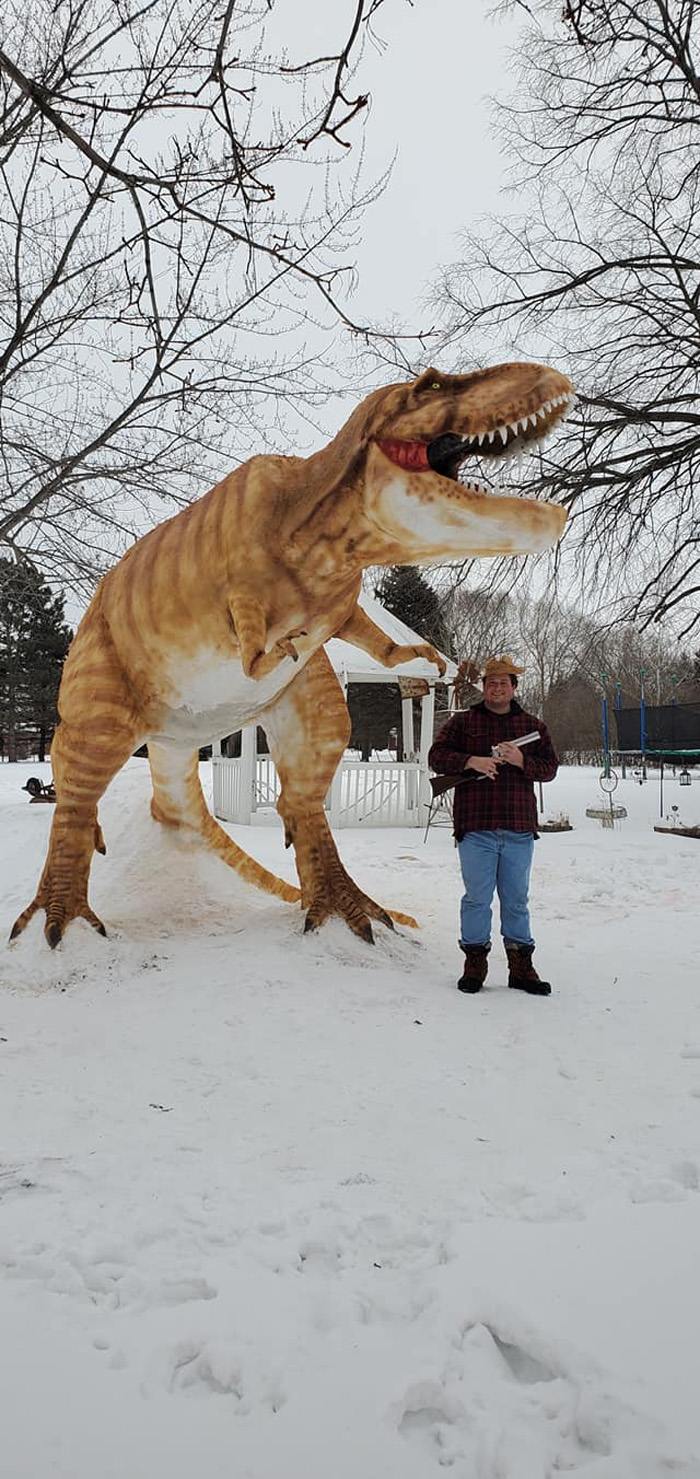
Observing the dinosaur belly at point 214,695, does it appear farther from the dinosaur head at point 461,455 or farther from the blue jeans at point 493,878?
the blue jeans at point 493,878

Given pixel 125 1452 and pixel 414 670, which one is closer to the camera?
pixel 125 1452

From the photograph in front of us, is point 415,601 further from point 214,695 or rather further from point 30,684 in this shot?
point 30,684

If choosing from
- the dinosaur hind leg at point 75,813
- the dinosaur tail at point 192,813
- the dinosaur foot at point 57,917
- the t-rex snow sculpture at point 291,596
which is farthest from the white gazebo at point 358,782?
the dinosaur foot at point 57,917

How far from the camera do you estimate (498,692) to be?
371 cm

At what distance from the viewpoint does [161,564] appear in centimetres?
364

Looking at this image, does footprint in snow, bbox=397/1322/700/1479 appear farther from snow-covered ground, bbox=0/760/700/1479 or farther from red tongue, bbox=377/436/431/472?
red tongue, bbox=377/436/431/472

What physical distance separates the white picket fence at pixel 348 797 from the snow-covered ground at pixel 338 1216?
23.6 ft

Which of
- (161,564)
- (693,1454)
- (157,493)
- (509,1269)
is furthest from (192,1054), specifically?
(157,493)

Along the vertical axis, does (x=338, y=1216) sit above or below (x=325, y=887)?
below

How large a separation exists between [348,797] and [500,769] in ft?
25.5

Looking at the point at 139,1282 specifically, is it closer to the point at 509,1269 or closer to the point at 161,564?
the point at 509,1269

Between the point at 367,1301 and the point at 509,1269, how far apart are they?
0.29m

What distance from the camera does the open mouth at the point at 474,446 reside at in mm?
2834

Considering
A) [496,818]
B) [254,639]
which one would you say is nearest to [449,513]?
[254,639]
